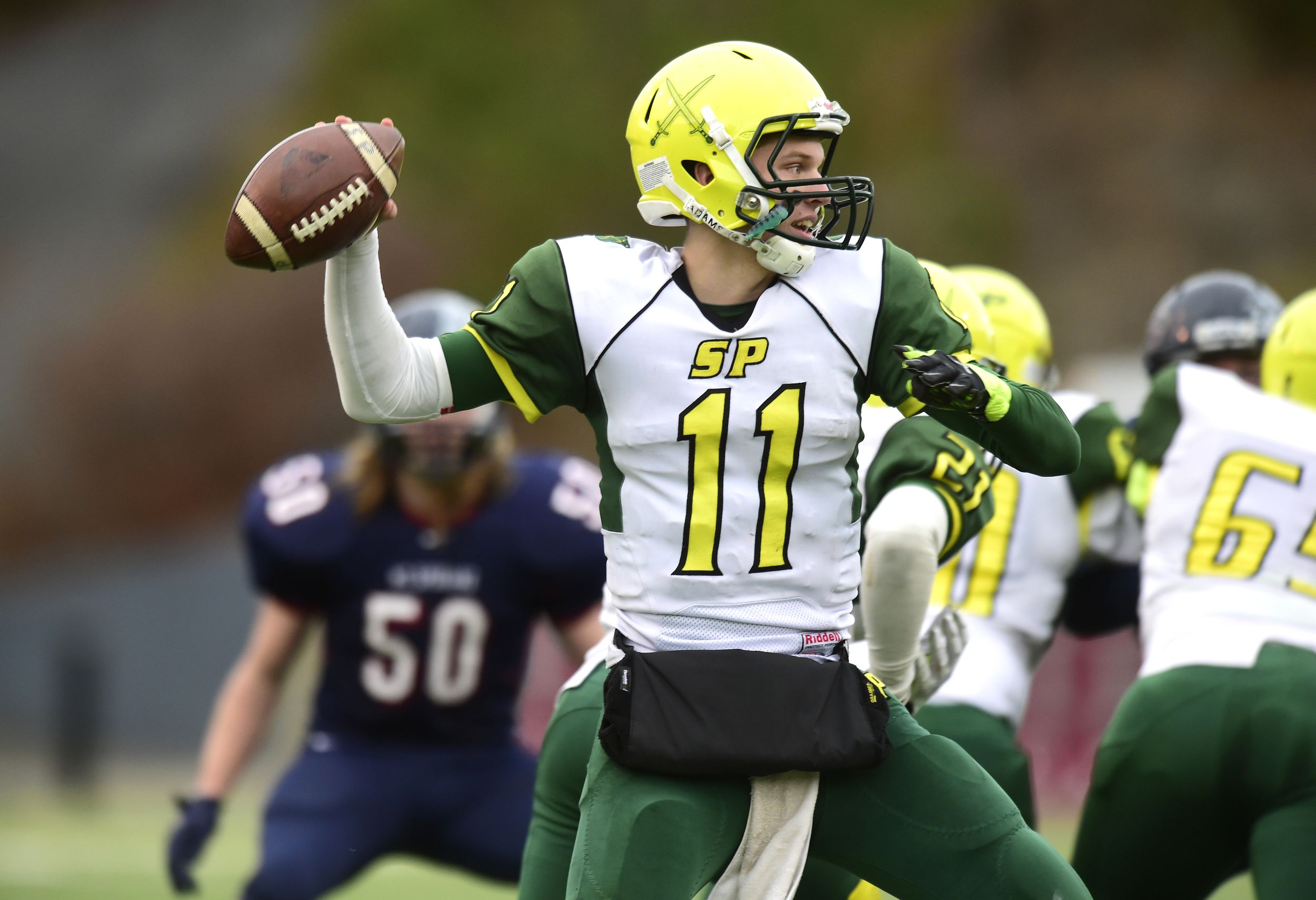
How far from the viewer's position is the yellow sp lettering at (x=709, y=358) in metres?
2.47

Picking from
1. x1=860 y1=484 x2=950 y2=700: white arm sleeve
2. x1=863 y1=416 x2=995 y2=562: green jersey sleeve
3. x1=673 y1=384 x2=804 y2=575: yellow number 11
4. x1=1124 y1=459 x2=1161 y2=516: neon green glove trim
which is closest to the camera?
x1=673 y1=384 x2=804 y2=575: yellow number 11

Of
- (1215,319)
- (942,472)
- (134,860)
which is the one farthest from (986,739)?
(134,860)

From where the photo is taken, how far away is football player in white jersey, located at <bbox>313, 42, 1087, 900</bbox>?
2.43 metres

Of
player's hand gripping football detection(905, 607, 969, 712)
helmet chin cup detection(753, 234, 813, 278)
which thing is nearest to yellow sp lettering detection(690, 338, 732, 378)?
helmet chin cup detection(753, 234, 813, 278)

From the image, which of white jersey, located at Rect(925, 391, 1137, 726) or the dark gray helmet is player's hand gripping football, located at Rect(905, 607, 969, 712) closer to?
white jersey, located at Rect(925, 391, 1137, 726)

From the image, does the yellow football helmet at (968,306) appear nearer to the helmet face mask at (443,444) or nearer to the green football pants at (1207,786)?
the green football pants at (1207,786)

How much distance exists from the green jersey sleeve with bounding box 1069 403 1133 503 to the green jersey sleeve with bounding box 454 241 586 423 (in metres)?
1.63

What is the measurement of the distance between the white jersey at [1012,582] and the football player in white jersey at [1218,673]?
A: 218mm

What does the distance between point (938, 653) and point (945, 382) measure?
0.86 meters

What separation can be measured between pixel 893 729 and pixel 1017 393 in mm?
534

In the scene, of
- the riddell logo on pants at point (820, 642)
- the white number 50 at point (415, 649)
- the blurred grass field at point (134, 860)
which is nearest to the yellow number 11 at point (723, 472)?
the riddell logo on pants at point (820, 642)

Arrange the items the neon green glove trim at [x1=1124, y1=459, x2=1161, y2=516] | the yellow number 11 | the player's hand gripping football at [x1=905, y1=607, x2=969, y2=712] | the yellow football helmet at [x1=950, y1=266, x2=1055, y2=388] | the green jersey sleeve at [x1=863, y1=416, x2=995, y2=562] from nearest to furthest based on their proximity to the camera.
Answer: the yellow number 11, the green jersey sleeve at [x1=863, y1=416, x2=995, y2=562], the player's hand gripping football at [x1=905, y1=607, x2=969, y2=712], the neon green glove trim at [x1=1124, y1=459, x2=1161, y2=516], the yellow football helmet at [x1=950, y1=266, x2=1055, y2=388]

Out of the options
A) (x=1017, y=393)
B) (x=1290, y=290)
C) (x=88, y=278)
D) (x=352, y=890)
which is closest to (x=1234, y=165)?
(x=1290, y=290)

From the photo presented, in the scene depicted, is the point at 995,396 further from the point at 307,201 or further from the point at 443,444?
the point at 443,444
